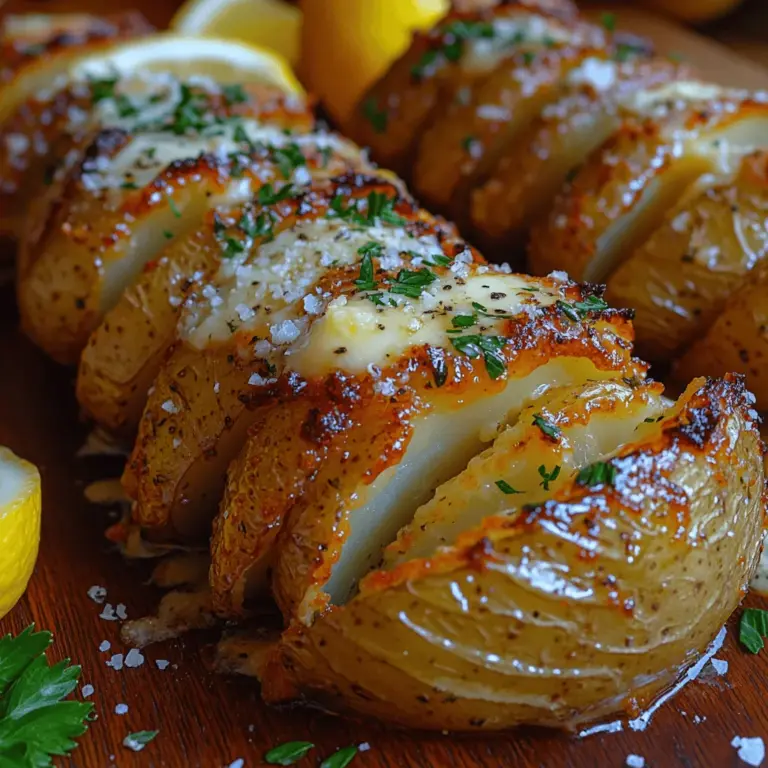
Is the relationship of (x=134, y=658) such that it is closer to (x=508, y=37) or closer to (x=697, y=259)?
(x=697, y=259)

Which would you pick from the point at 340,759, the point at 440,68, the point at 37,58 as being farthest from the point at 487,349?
the point at 37,58

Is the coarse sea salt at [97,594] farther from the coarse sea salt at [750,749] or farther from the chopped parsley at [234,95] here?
the chopped parsley at [234,95]

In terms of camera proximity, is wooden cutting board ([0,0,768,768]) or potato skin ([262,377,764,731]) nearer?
potato skin ([262,377,764,731])

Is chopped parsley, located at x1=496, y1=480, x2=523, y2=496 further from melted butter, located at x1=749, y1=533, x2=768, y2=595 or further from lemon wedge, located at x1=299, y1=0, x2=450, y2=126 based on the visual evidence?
lemon wedge, located at x1=299, y1=0, x2=450, y2=126

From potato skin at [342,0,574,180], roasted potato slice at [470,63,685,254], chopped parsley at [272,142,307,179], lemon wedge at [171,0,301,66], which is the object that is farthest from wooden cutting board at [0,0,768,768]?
lemon wedge at [171,0,301,66]

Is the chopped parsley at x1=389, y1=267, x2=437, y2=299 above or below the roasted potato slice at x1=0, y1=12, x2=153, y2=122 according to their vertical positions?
above

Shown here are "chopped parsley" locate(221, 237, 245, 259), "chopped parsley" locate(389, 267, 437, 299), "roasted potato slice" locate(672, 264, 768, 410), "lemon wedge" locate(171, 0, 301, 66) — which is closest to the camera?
"chopped parsley" locate(389, 267, 437, 299)
